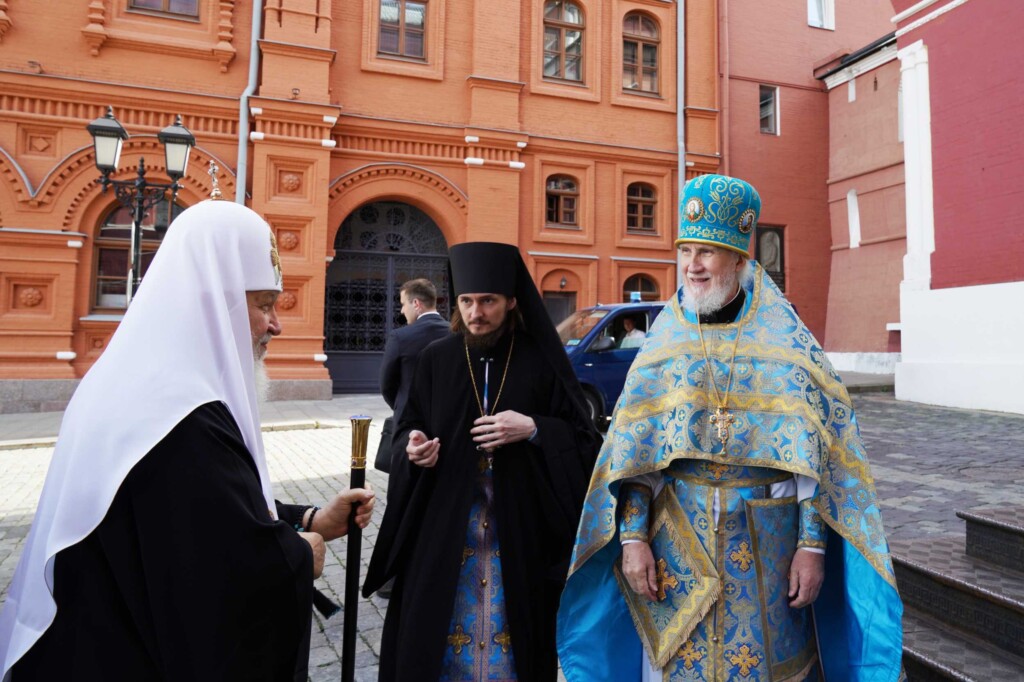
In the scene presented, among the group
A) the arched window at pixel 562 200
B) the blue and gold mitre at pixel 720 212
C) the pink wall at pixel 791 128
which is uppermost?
the pink wall at pixel 791 128

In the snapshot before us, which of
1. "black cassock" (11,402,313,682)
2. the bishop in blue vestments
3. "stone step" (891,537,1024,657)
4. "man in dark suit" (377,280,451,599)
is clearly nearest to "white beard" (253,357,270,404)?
"black cassock" (11,402,313,682)

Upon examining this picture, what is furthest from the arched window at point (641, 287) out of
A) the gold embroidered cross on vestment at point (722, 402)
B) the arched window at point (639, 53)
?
the gold embroidered cross on vestment at point (722, 402)

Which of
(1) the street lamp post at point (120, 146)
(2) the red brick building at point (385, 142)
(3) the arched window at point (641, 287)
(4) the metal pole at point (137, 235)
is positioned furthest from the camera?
(3) the arched window at point (641, 287)

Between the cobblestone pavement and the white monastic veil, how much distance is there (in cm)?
193

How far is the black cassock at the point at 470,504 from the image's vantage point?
2.29 meters

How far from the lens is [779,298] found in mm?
2199

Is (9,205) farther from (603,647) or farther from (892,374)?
(892,374)

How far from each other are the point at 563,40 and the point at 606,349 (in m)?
9.31

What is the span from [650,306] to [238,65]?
9.58 metres

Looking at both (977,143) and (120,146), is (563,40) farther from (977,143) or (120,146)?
(120,146)

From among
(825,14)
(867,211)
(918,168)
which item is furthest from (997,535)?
(825,14)

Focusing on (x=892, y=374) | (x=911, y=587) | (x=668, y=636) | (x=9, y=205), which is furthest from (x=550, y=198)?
(x=668, y=636)

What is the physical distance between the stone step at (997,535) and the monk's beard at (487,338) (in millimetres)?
2527

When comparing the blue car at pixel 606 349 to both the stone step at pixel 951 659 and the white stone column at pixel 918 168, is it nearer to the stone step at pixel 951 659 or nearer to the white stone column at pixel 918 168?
the white stone column at pixel 918 168
